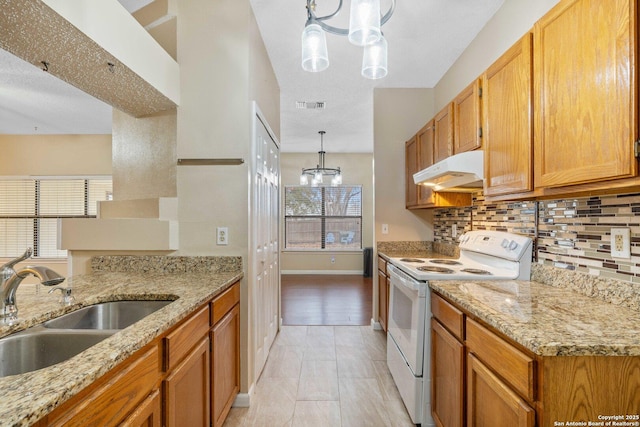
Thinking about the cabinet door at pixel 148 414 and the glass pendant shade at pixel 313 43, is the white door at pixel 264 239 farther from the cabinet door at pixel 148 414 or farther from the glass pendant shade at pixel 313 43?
the cabinet door at pixel 148 414

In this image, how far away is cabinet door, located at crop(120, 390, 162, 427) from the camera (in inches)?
38.9

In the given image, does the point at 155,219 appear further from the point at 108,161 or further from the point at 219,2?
the point at 108,161

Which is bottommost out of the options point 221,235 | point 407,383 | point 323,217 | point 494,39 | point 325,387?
point 325,387

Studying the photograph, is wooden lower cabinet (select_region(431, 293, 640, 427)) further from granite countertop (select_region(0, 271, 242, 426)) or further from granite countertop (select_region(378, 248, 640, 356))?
granite countertop (select_region(0, 271, 242, 426))

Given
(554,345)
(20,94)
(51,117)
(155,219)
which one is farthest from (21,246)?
(554,345)

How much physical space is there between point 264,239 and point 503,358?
1.92m

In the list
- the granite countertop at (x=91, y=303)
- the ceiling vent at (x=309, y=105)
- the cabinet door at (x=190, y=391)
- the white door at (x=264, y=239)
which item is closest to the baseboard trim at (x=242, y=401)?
the white door at (x=264, y=239)

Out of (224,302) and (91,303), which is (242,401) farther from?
(91,303)

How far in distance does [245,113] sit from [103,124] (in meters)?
3.78

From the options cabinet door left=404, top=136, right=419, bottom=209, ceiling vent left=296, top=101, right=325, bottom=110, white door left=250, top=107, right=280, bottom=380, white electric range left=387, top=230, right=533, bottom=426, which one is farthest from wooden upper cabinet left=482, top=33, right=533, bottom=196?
ceiling vent left=296, top=101, right=325, bottom=110

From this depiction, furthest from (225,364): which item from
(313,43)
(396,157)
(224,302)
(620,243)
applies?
(396,157)

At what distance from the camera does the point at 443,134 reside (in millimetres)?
2602

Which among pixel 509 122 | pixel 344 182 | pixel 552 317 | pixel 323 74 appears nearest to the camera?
pixel 552 317

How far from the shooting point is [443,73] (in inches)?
129
